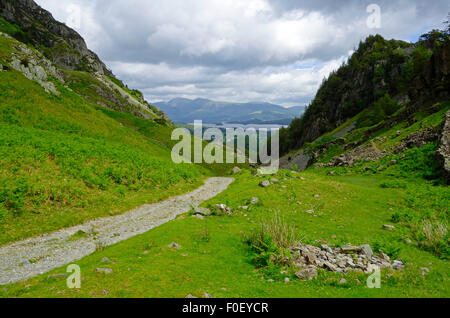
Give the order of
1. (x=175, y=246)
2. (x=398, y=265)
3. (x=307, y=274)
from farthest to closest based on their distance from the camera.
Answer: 1. (x=175, y=246)
2. (x=398, y=265)
3. (x=307, y=274)

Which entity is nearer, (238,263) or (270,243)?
(238,263)

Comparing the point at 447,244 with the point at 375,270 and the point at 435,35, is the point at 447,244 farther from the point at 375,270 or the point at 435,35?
the point at 435,35

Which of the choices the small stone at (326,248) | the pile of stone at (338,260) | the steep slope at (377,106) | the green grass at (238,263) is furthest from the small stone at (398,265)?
the steep slope at (377,106)

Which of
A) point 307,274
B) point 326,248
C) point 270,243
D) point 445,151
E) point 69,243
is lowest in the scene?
point 69,243

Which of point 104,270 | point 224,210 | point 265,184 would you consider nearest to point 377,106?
point 265,184

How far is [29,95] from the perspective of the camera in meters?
42.4

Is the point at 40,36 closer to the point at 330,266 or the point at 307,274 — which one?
the point at 307,274

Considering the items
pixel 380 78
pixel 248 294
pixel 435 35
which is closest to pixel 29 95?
pixel 248 294

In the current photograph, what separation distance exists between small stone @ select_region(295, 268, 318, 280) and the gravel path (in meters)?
12.6

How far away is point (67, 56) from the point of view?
14300cm

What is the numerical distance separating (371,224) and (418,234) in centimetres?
358

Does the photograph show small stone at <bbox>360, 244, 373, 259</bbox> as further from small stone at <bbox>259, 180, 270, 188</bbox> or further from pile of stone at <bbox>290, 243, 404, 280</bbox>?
small stone at <bbox>259, 180, 270, 188</bbox>

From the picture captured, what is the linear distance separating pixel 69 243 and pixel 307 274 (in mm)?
17303

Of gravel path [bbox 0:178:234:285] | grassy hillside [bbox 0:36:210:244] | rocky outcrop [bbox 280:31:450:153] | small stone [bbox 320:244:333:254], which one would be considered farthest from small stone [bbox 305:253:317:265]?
A: rocky outcrop [bbox 280:31:450:153]
